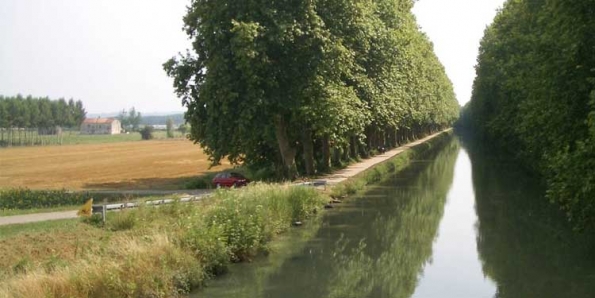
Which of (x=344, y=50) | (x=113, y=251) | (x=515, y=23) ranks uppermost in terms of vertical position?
A: (x=515, y=23)

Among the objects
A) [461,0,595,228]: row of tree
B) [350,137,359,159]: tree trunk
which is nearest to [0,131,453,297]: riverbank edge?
[461,0,595,228]: row of tree

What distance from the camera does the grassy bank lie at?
50.1ft

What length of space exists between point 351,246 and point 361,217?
22.6ft

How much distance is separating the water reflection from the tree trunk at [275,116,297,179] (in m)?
6.45

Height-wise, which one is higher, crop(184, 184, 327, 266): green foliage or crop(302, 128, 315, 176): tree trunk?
crop(302, 128, 315, 176): tree trunk

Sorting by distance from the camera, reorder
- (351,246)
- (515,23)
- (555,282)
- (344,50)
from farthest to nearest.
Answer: (515,23) → (344,50) → (351,246) → (555,282)

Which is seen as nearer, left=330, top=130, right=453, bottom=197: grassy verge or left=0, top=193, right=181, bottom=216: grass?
left=0, top=193, right=181, bottom=216: grass

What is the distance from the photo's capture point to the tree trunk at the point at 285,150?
137ft

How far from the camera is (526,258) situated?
22.1 meters

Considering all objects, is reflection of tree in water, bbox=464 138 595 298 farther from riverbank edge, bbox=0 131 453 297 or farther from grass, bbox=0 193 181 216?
grass, bbox=0 193 181 216

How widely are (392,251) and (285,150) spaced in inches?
738

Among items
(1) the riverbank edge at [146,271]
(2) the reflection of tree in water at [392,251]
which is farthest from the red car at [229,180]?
(1) the riverbank edge at [146,271]

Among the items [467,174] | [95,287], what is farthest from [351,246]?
[467,174]

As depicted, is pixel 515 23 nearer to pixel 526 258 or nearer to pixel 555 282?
pixel 526 258
